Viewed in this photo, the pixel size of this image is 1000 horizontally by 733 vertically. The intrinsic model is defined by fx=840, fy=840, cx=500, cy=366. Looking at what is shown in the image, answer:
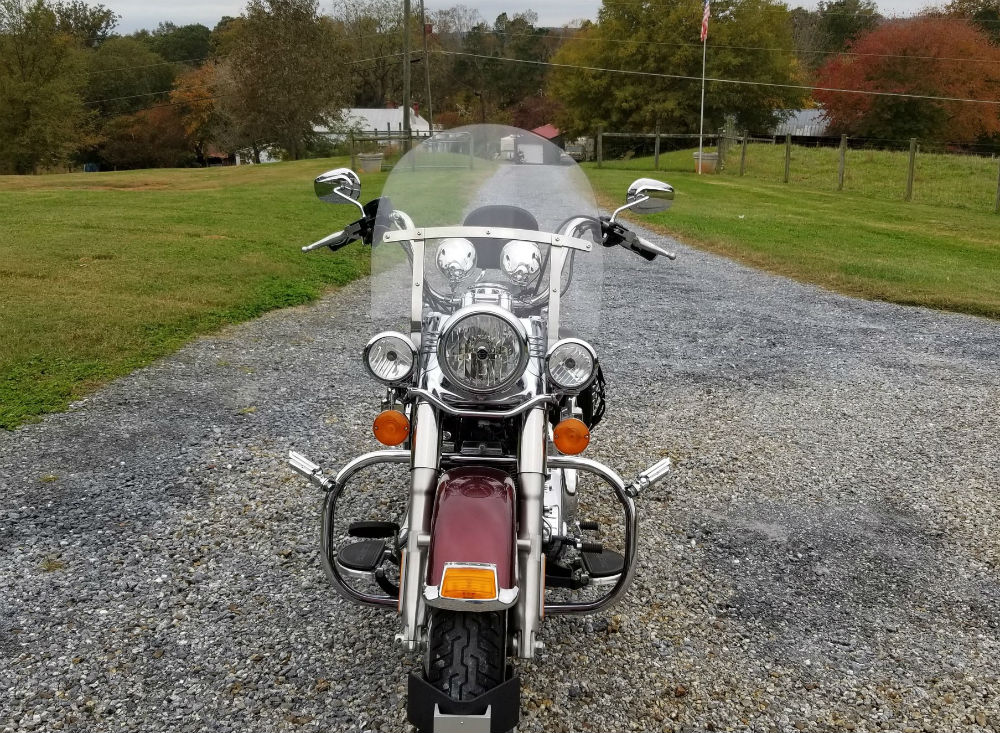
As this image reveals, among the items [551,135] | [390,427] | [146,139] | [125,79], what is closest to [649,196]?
[390,427]

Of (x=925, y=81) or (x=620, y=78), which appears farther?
(x=620, y=78)

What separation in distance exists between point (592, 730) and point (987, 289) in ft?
32.5

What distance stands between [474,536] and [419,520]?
184 mm

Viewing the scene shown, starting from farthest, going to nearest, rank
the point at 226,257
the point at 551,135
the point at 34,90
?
the point at 34,90
the point at 551,135
the point at 226,257

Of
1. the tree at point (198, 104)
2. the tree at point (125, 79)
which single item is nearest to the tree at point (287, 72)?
the tree at point (198, 104)

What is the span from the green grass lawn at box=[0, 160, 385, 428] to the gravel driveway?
1.92 ft

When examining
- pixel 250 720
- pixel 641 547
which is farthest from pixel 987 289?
pixel 250 720

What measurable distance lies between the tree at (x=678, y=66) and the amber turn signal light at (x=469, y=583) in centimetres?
3892

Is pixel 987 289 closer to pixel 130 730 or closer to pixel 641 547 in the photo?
pixel 641 547

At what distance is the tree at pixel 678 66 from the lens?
1517 inches

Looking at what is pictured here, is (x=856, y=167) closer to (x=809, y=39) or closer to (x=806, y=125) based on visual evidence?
(x=806, y=125)

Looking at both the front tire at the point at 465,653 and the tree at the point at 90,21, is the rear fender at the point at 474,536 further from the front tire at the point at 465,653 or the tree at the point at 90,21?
the tree at the point at 90,21

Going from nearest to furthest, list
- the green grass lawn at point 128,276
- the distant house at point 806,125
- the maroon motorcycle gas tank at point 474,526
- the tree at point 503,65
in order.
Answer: the maroon motorcycle gas tank at point 474,526 → the green grass lawn at point 128,276 → the distant house at point 806,125 → the tree at point 503,65

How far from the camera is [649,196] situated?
10.6 ft
